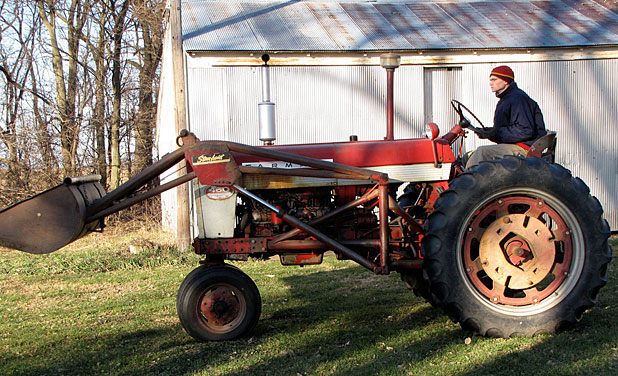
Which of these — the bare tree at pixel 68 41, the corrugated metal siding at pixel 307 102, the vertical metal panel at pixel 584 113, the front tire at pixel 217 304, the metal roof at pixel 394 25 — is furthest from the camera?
the bare tree at pixel 68 41

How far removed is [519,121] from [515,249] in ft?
3.96

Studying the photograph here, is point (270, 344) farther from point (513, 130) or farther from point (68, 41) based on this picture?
point (68, 41)

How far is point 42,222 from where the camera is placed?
4.64m

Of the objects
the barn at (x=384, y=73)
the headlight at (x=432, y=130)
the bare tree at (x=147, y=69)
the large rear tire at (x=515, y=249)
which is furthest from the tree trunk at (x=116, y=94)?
the large rear tire at (x=515, y=249)

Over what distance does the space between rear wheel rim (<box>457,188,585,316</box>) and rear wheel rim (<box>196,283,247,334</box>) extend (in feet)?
5.70

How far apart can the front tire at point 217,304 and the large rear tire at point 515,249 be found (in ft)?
4.67

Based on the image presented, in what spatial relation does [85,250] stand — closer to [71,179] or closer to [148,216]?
[148,216]

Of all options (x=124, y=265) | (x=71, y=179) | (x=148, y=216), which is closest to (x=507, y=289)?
(x=71, y=179)

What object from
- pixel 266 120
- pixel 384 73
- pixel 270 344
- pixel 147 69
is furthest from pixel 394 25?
pixel 147 69

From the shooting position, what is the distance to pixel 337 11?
12227 millimetres

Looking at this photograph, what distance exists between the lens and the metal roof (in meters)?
10.6

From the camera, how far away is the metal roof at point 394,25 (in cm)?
1063

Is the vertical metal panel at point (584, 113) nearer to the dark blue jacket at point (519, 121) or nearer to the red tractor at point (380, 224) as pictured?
the dark blue jacket at point (519, 121)

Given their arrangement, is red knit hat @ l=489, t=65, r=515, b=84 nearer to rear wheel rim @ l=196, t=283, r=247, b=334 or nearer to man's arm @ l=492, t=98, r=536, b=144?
man's arm @ l=492, t=98, r=536, b=144
